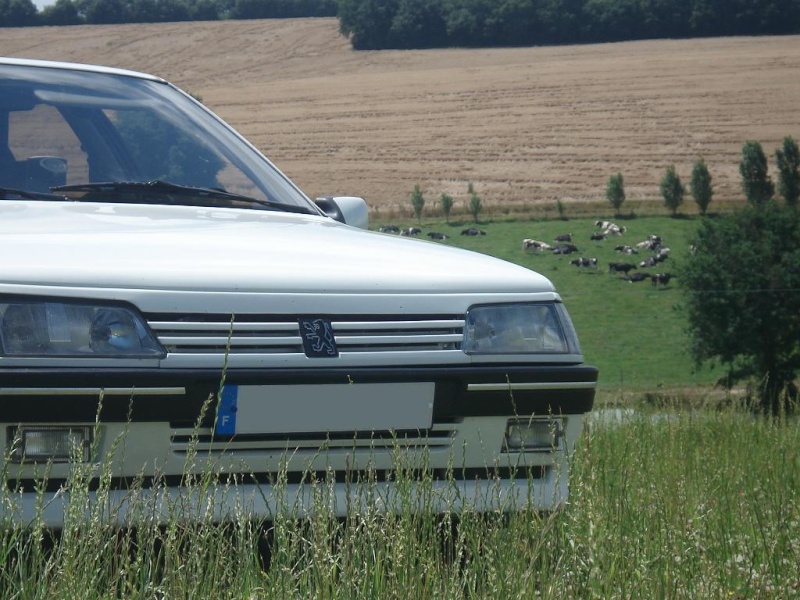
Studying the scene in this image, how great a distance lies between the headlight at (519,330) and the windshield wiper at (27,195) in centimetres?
140

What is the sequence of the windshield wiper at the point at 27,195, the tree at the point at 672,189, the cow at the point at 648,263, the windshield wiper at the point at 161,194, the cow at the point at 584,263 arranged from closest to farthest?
1. the windshield wiper at the point at 27,195
2. the windshield wiper at the point at 161,194
3. the tree at the point at 672,189
4. the cow at the point at 648,263
5. the cow at the point at 584,263

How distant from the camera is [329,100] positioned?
64062mm

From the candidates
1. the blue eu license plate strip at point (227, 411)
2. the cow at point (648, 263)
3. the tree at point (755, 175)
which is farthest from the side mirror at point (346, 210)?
the cow at point (648, 263)

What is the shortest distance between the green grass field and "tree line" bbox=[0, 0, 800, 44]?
10942 millimetres

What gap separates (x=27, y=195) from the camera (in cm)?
347

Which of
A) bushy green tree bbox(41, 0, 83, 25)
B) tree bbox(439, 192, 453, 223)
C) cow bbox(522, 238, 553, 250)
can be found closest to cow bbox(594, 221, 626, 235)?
cow bbox(522, 238, 553, 250)

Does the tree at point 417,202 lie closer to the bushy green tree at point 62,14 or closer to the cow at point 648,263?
the cow at point 648,263

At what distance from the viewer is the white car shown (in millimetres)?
2430

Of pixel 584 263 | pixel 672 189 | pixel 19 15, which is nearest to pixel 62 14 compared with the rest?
pixel 19 15

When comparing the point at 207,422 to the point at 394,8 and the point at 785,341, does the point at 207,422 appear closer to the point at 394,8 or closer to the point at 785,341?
the point at 785,341

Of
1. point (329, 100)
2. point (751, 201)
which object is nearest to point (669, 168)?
point (751, 201)

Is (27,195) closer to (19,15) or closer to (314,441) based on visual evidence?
(314,441)

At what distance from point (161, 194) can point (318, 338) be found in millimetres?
1323

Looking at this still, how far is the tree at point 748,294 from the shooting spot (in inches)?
2211
